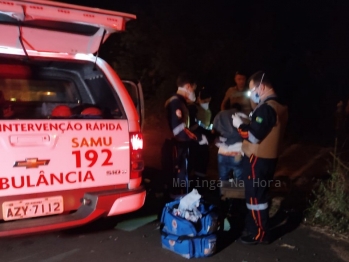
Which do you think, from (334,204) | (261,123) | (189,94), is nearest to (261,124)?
(261,123)

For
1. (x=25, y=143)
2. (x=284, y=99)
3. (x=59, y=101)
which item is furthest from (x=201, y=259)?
(x=284, y=99)

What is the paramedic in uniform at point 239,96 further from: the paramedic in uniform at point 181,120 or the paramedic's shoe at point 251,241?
the paramedic's shoe at point 251,241

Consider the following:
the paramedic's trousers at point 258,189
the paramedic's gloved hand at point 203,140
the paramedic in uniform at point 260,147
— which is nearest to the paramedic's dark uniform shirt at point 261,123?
the paramedic in uniform at point 260,147

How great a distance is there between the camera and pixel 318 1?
542 inches

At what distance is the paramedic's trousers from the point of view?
452 cm

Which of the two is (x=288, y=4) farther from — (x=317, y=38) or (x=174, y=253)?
(x=174, y=253)

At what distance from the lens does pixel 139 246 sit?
4.64 m

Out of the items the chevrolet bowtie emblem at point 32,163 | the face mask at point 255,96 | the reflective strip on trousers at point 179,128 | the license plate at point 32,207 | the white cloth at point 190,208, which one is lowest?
the white cloth at point 190,208

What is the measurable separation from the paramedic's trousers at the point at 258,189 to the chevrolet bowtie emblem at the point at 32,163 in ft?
6.75

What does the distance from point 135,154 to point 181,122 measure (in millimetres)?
1357

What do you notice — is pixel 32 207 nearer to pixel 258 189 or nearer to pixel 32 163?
pixel 32 163

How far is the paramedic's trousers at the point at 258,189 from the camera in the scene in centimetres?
452

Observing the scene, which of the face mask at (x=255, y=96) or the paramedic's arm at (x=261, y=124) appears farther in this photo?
the face mask at (x=255, y=96)

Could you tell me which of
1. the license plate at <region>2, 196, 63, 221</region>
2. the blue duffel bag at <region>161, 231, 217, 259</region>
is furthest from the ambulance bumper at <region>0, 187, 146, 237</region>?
the blue duffel bag at <region>161, 231, 217, 259</region>
